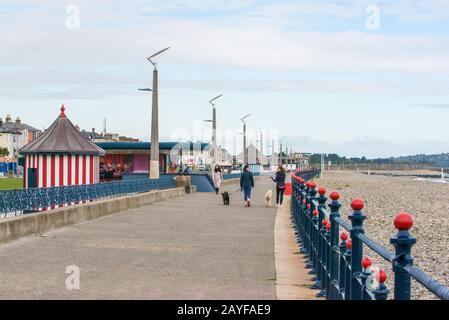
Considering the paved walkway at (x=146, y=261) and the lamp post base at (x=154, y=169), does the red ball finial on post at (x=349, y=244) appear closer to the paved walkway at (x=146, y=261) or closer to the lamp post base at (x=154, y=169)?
the paved walkway at (x=146, y=261)

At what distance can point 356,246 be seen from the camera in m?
7.25

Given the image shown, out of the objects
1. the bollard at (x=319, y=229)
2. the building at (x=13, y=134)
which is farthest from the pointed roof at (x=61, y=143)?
the building at (x=13, y=134)

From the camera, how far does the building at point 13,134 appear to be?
16612 cm

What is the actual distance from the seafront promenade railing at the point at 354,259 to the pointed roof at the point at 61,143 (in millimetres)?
12919

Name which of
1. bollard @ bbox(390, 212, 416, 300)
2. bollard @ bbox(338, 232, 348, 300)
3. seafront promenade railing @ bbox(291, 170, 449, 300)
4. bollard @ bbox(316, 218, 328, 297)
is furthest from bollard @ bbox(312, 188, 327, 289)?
bollard @ bbox(390, 212, 416, 300)

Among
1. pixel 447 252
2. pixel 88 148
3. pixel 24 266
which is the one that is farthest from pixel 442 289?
pixel 88 148

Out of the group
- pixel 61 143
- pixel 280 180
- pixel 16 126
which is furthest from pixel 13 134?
pixel 61 143

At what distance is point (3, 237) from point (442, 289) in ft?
39.8

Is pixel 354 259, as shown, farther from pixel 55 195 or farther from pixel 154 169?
pixel 154 169

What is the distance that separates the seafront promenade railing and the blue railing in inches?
289

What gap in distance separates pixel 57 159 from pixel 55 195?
4.14 m

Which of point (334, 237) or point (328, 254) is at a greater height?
point (334, 237)
